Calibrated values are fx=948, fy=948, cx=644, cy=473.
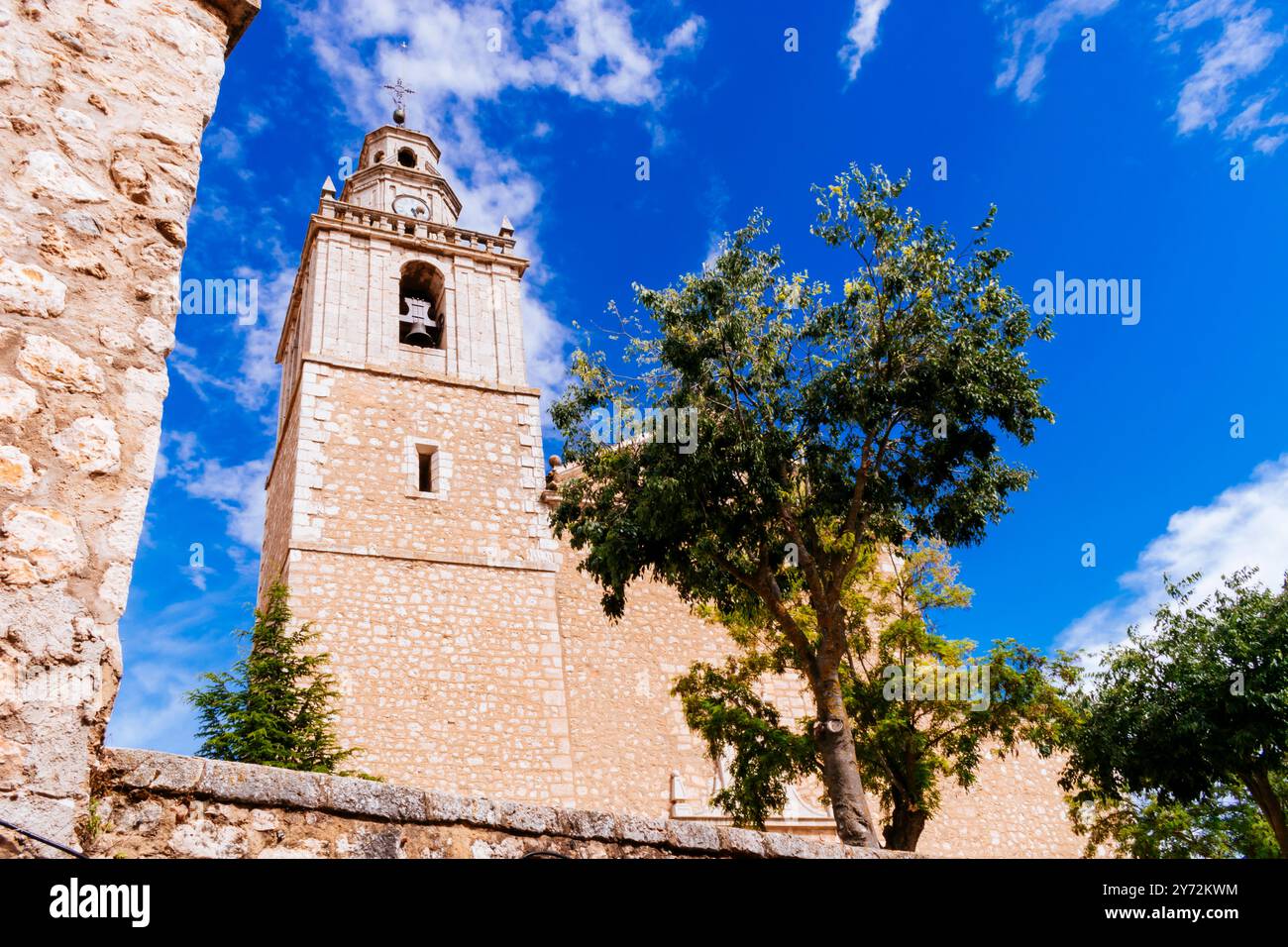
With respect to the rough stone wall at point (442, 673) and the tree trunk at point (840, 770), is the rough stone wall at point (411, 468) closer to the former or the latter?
the rough stone wall at point (442, 673)

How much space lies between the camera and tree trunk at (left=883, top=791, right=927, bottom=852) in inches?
498

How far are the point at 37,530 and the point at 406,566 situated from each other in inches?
514

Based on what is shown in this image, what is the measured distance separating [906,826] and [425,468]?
9.88 m

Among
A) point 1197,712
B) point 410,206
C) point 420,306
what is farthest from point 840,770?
point 410,206

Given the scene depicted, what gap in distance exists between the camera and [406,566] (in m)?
15.5

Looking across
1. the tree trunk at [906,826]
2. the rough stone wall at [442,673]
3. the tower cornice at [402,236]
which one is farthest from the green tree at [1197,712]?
the tower cornice at [402,236]

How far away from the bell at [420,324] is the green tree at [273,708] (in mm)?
7213

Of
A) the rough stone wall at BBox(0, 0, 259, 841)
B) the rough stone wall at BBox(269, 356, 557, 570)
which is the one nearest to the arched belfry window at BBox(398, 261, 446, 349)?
the rough stone wall at BBox(269, 356, 557, 570)

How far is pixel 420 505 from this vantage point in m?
16.2

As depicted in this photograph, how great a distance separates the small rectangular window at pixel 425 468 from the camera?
16.8m

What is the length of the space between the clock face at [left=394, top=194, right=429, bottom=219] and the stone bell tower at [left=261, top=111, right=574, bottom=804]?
0.66 meters

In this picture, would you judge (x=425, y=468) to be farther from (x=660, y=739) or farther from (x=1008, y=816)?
(x=1008, y=816)
